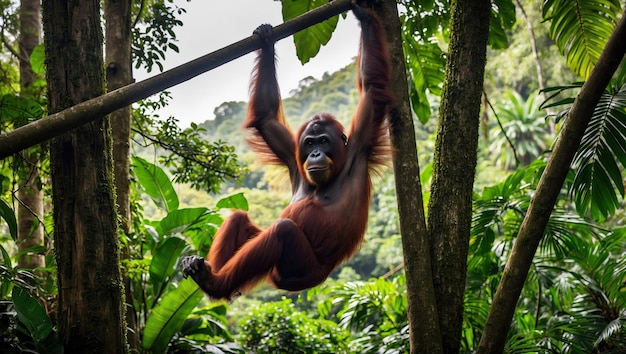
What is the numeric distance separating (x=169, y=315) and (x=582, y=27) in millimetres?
3870

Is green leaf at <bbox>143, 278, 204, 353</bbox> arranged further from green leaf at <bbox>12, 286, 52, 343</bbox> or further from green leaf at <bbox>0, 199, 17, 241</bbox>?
green leaf at <bbox>12, 286, 52, 343</bbox>

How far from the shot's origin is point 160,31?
4715mm

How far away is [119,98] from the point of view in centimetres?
234

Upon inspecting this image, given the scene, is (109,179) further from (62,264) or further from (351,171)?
(351,171)

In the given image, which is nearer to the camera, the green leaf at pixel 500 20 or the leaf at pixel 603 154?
the leaf at pixel 603 154

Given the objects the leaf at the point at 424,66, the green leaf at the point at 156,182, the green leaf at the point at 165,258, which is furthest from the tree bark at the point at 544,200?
the green leaf at the point at 156,182

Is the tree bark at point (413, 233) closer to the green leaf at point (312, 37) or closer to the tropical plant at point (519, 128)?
the green leaf at point (312, 37)

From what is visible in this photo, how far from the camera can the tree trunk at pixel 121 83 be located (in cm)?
454

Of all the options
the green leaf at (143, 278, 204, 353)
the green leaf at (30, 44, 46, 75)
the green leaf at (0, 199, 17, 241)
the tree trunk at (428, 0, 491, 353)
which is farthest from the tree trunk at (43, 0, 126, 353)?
the green leaf at (30, 44, 46, 75)

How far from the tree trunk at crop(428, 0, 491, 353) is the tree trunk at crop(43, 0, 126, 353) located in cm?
154

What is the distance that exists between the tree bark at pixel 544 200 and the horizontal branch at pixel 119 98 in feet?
3.91

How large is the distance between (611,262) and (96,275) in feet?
13.2

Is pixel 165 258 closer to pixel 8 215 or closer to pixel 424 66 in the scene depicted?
pixel 8 215

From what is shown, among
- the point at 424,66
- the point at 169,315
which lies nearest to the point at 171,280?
the point at 169,315
